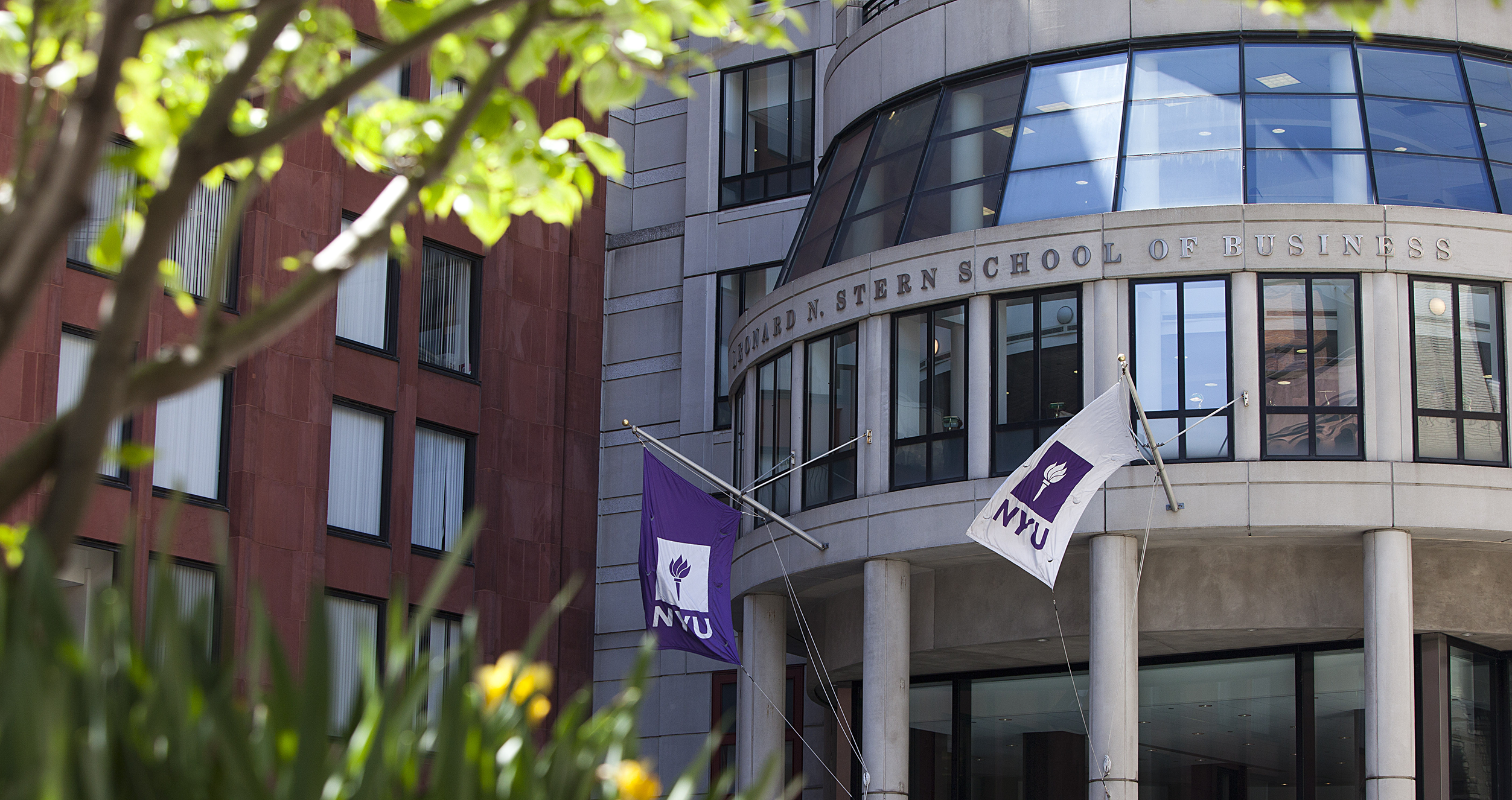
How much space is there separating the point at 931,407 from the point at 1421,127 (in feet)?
25.5

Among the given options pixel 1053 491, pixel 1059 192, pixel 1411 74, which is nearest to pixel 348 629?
pixel 1053 491

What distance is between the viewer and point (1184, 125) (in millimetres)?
24219

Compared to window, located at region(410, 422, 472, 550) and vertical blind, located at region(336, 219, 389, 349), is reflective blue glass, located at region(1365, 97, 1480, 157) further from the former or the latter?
window, located at region(410, 422, 472, 550)

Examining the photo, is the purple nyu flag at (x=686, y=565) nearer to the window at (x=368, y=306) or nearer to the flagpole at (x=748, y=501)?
the flagpole at (x=748, y=501)

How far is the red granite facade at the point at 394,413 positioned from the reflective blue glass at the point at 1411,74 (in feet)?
44.5

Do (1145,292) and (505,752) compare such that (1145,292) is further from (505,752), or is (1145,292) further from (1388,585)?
(505,752)

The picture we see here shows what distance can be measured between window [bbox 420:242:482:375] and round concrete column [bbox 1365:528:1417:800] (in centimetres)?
1732

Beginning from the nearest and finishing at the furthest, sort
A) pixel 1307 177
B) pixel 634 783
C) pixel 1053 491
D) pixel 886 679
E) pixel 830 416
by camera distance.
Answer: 1. pixel 634 783
2. pixel 1053 491
3. pixel 1307 177
4. pixel 886 679
5. pixel 830 416

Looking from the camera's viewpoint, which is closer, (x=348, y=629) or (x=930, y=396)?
(x=930, y=396)

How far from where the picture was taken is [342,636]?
29.5 meters

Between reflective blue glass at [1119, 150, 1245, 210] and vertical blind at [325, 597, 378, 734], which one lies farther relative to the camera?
vertical blind at [325, 597, 378, 734]

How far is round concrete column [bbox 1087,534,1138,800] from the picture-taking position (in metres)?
22.0

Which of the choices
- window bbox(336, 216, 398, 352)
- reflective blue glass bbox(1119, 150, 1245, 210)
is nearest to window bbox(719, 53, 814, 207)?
window bbox(336, 216, 398, 352)

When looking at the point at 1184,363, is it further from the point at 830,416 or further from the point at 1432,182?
the point at 830,416
